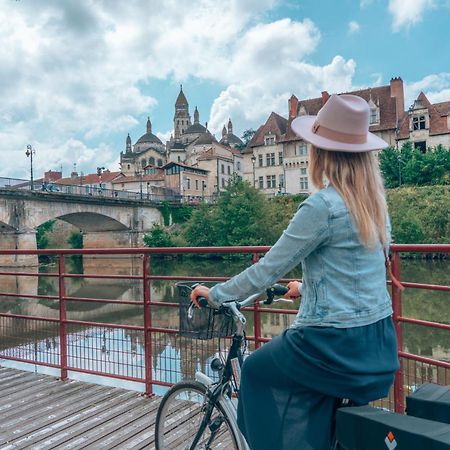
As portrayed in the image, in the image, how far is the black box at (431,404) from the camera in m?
1.50

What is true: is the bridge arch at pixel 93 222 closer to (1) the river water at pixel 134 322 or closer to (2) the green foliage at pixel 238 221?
(1) the river water at pixel 134 322

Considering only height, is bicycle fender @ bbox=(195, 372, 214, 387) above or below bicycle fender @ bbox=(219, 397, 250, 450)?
above

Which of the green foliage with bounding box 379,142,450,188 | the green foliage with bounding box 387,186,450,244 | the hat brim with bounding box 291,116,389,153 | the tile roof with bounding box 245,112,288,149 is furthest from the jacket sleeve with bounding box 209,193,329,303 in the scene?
the tile roof with bounding box 245,112,288,149

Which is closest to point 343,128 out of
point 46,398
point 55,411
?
point 55,411

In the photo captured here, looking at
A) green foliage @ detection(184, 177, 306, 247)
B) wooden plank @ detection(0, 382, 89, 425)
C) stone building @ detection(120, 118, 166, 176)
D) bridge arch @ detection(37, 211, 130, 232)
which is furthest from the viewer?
stone building @ detection(120, 118, 166, 176)

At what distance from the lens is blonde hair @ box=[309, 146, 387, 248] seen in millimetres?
1600

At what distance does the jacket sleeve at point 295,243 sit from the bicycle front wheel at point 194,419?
0.85 meters

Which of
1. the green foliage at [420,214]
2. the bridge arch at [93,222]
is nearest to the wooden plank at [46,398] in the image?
the green foliage at [420,214]

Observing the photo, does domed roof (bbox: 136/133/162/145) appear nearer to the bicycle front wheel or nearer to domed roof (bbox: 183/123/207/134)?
domed roof (bbox: 183/123/207/134)

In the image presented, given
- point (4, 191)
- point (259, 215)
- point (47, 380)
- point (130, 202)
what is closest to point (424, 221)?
point (259, 215)

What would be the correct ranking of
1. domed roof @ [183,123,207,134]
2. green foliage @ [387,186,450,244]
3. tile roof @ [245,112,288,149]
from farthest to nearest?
domed roof @ [183,123,207,134] → tile roof @ [245,112,288,149] → green foliage @ [387,186,450,244]

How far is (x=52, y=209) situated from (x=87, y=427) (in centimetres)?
3180

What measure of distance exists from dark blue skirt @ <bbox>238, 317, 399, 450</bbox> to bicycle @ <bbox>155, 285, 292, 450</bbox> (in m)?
0.33

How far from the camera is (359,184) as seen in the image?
1646mm
